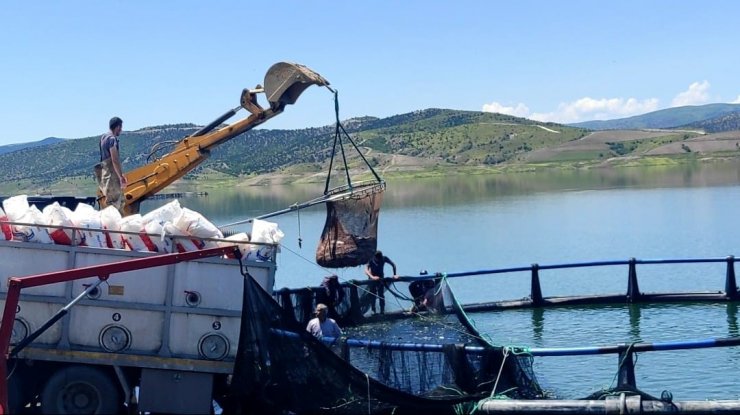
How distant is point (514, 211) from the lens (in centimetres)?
6019

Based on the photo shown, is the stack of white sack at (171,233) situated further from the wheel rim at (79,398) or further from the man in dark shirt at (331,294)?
the man in dark shirt at (331,294)

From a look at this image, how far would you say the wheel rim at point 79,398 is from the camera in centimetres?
965

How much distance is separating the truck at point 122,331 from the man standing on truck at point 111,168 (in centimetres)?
235

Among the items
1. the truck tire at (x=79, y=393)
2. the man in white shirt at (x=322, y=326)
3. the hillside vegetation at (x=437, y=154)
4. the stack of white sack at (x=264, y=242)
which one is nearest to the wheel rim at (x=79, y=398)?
the truck tire at (x=79, y=393)

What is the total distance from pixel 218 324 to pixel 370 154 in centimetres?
15559

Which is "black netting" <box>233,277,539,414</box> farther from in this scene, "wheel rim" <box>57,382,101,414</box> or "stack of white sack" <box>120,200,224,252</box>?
"wheel rim" <box>57,382,101,414</box>

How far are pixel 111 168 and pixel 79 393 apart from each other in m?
3.40

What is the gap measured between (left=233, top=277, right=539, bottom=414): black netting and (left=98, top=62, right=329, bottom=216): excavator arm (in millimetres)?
4205

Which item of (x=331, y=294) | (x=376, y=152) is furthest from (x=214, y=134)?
(x=376, y=152)

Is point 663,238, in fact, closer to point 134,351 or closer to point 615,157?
point 134,351

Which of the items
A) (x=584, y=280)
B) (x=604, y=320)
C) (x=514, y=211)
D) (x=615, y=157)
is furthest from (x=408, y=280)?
(x=615, y=157)

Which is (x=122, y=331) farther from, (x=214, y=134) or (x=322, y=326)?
(x=214, y=134)

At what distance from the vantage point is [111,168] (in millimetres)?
11945

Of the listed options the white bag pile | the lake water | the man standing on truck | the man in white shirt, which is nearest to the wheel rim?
the white bag pile
